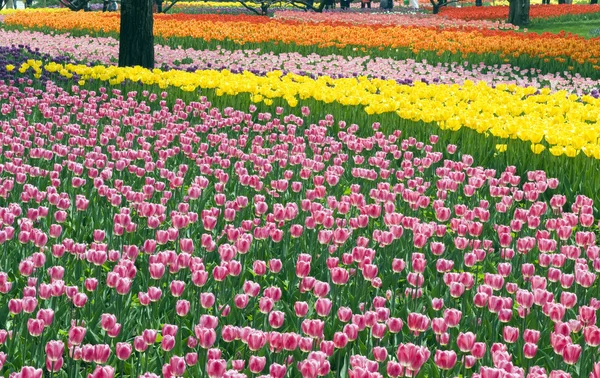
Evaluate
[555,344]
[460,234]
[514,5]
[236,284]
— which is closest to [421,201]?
[460,234]

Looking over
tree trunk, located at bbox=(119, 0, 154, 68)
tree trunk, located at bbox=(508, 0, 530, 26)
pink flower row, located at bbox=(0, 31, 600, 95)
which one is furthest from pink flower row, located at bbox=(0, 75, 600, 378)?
tree trunk, located at bbox=(508, 0, 530, 26)

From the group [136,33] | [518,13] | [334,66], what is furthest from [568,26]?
[136,33]

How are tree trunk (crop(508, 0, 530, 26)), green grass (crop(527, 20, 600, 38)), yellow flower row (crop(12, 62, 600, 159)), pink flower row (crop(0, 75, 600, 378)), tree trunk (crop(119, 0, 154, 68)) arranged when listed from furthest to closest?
1. tree trunk (crop(508, 0, 530, 26))
2. green grass (crop(527, 20, 600, 38))
3. tree trunk (crop(119, 0, 154, 68))
4. yellow flower row (crop(12, 62, 600, 159))
5. pink flower row (crop(0, 75, 600, 378))

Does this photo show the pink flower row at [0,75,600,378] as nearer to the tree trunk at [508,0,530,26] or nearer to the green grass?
the green grass

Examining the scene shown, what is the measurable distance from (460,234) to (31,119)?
532 centimetres

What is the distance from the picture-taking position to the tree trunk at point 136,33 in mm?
12242

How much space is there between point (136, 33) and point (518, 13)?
21402mm

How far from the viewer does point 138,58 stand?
1237 cm

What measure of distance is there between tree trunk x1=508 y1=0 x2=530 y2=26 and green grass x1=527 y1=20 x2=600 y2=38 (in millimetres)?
417

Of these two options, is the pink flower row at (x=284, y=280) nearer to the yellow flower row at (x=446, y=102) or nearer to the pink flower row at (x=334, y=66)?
the yellow flower row at (x=446, y=102)

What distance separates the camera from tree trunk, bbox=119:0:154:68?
1224cm

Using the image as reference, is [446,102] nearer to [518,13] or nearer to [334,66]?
[334,66]

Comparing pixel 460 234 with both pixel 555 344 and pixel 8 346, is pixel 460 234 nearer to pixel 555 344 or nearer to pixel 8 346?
pixel 555 344

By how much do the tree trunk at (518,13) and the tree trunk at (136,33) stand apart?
20988 millimetres
